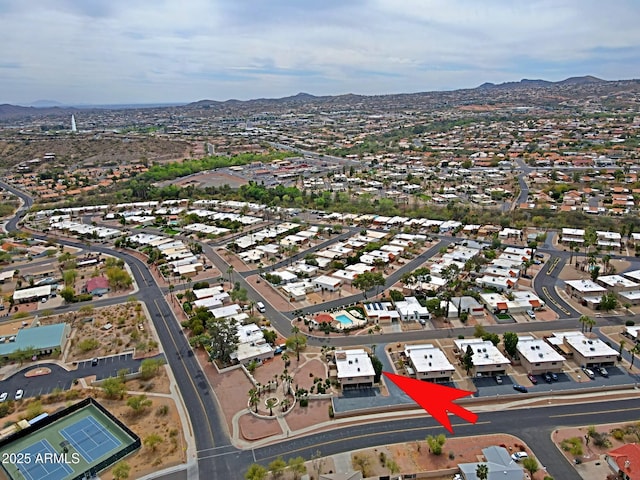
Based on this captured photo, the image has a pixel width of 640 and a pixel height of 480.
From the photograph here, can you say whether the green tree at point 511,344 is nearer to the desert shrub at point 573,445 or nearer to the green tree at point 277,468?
the desert shrub at point 573,445

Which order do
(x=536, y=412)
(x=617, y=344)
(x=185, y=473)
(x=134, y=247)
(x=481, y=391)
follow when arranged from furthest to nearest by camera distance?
(x=134, y=247) < (x=617, y=344) < (x=481, y=391) < (x=536, y=412) < (x=185, y=473)

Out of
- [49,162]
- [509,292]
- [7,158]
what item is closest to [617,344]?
[509,292]

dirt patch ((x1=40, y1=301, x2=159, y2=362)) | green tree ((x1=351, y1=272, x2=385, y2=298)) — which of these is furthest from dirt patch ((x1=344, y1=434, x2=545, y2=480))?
green tree ((x1=351, y1=272, x2=385, y2=298))

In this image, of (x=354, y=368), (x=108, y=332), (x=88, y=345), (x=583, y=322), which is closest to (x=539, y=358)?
(x=583, y=322)

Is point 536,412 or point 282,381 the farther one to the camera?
point 282,381

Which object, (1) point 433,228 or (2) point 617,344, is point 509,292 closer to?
(2) point 617,344

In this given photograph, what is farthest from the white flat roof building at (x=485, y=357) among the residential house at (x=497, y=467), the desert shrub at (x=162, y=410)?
the desert shrub at (x=162, y=410)

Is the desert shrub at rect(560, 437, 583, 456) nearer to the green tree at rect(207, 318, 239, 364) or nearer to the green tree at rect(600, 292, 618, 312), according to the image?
the green tree at rect(600, 292, 618, 312)
